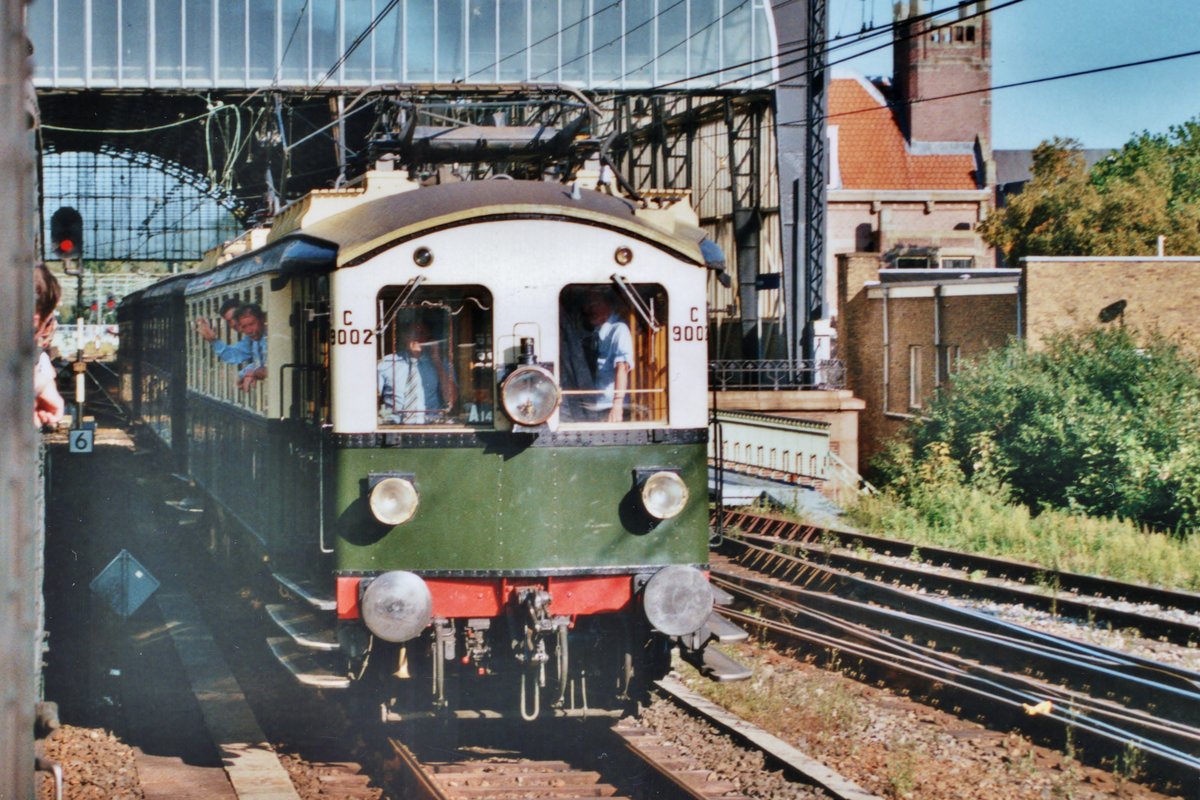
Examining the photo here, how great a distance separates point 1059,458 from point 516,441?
48.2 ft

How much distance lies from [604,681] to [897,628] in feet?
16.1

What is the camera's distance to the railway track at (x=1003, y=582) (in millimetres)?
12203

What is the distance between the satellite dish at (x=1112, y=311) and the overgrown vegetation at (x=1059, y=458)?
4.09ft

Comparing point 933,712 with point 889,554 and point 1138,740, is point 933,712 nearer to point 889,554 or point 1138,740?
point 1138,740

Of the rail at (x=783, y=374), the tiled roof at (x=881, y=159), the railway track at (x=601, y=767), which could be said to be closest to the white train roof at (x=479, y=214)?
the railway track at (x=601, y=767)

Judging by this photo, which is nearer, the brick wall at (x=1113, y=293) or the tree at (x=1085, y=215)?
the brick wall at (x=1113, y=293)

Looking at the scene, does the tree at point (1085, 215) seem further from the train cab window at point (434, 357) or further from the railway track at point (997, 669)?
the train cab window at point (434, 357)

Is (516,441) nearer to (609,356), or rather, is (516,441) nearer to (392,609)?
(609,356)

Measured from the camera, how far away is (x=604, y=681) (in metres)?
8.23

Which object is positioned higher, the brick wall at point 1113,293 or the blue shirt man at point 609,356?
the brick wall at point 1113,293

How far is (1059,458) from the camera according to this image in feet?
68.0

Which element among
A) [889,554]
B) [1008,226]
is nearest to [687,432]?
[889,554]

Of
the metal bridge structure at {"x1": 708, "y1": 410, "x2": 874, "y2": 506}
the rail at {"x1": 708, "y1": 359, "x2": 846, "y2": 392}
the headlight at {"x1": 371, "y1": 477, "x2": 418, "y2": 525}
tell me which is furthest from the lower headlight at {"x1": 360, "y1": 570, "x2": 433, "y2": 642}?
the rail at {"x1": 708, "y1": 359, "x2": 846, "y2": 392}

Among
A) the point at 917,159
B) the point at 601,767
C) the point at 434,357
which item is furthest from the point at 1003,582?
the point at 917,159
